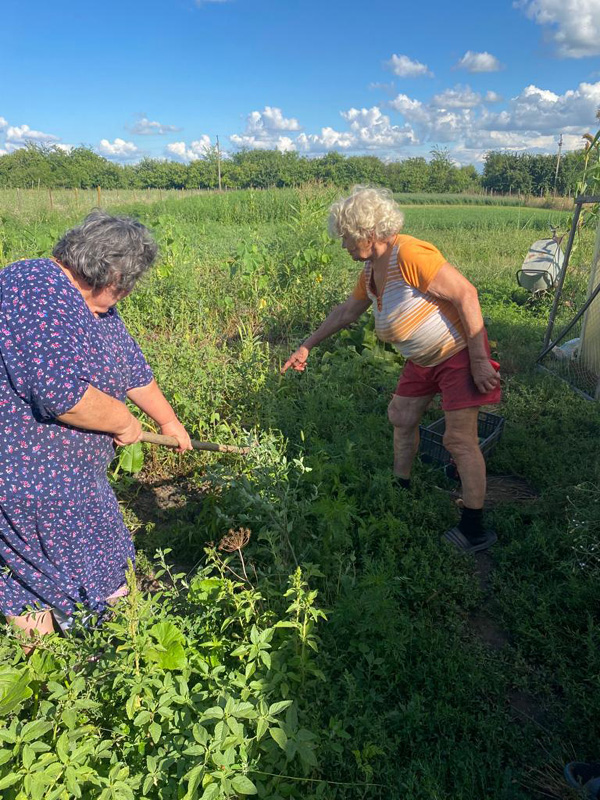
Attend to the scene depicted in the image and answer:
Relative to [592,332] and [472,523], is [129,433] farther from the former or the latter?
[592,332]

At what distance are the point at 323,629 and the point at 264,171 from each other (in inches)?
1480

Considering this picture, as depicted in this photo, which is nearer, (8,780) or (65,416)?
(8,780)

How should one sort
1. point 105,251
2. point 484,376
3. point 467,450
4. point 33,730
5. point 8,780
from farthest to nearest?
point 467,450 → point 484,376 → point 105,251 → point 33,730 → point 8,780

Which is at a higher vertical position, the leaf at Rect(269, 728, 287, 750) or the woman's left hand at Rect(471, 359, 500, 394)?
the woman's left hand at Rect(471, 359, 500, 394)

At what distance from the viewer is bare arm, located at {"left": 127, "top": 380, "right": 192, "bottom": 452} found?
95.3 inches

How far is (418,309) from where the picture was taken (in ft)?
8.58

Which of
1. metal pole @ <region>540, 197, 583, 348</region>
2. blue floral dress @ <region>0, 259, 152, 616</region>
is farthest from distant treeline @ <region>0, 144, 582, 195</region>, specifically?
blue floral dress @ <region>0, 259, 152, 616</region>

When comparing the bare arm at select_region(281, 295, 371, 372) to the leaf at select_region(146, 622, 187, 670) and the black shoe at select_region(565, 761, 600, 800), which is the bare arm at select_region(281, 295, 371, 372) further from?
the black shoe at select_region(565, 761, 600, 800)

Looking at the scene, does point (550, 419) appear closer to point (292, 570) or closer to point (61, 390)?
point (292, 570)

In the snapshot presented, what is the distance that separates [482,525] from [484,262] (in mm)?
8858

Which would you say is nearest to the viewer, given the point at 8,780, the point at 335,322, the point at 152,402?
the point at 8,780

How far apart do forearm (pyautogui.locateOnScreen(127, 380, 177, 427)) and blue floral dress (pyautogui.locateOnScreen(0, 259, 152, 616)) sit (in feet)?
0.15

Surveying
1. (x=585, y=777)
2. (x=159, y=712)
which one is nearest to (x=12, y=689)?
(x=159, y=712)

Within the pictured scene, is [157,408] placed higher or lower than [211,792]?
higher
